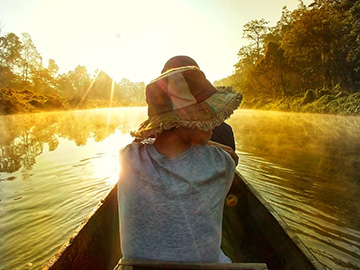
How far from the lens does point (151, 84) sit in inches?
47.3

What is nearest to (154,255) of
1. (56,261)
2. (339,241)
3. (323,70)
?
(56,261)

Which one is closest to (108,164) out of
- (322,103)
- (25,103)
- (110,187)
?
(110,187)

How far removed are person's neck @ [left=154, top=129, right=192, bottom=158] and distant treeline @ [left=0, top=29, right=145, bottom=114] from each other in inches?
1081

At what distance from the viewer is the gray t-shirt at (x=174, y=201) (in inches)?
43.9

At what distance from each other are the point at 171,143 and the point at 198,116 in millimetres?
186

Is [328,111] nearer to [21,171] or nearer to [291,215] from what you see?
[291,215]

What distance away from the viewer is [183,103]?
3.88 ft

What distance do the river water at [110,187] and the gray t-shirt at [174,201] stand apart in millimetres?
2205

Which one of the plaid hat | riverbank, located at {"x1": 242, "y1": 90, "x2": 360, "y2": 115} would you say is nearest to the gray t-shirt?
the plaid hat

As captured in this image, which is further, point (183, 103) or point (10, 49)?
point (10, 49)

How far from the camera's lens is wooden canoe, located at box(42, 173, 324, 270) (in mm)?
1647

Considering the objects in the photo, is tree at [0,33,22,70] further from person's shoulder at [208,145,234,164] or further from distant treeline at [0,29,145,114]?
person's shoulder at [208,145,234,164]

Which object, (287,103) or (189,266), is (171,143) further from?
(287,103)

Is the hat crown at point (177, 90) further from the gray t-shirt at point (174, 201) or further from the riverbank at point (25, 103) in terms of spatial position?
the riverbank at point (25, 103)
